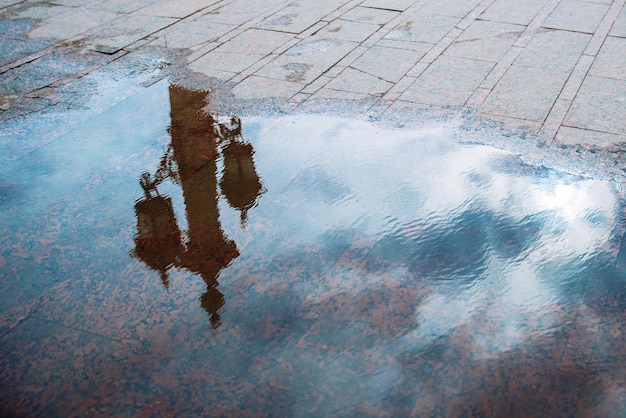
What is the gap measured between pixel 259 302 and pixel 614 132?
3.03 m

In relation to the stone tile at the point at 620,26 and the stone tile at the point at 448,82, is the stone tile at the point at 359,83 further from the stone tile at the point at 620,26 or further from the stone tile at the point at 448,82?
the stone tile at the point at 620,26

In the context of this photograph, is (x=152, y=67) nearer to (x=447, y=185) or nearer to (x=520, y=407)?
(x=447, y=185)

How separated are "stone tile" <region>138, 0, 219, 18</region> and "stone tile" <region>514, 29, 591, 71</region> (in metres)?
3.89

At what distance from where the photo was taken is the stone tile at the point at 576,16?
6.47 meters

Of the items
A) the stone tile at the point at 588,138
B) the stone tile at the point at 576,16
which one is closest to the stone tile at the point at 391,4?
the stone tile at the point at 576,16

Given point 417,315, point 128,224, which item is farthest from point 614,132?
point 128,224

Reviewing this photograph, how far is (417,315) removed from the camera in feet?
9.46

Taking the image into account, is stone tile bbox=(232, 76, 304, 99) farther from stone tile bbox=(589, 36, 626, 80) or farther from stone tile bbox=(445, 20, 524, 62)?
stone tile bbox=(589, 36, 626, 80)

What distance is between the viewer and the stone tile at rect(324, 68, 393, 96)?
5203 mm

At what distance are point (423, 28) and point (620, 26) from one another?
2.08m

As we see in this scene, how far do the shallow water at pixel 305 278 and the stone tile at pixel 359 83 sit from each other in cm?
69

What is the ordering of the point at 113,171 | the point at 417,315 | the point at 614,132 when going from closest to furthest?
the point at 417,315
the point at 113,171
the point at 614,132

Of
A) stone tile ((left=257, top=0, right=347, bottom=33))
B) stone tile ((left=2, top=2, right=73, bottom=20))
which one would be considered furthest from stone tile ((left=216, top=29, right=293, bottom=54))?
stone tile ((left=2, top=2, right=73, bottom=20))

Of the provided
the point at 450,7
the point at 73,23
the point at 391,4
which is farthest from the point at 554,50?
the point at 73,23
